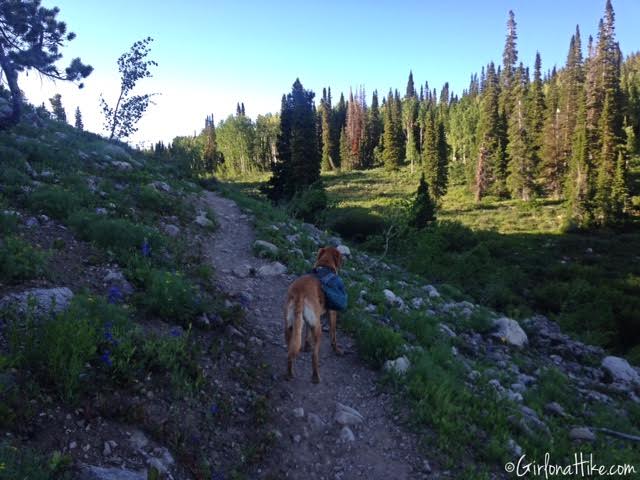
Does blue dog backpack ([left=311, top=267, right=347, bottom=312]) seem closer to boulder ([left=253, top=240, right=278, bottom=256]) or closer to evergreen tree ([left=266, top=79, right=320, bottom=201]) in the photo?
boulder ([left=253, top=240, right=278, bottom=256])

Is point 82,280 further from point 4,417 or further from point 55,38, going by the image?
point 55,38

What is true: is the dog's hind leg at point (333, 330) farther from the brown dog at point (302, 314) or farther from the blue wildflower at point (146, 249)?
the blue wildflower at point (146, 249)

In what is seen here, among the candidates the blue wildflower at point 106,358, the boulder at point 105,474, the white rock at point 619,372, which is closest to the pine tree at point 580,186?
the white rock at point 619,372

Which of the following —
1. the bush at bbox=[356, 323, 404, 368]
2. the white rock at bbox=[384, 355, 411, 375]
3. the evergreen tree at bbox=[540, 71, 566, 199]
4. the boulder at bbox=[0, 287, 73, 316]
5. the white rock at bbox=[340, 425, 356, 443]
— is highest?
the evergreen tree at bbox=[540, 71, 566, 199]

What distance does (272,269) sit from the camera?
9727mm

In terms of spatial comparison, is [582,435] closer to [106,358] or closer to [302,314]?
[302,314]

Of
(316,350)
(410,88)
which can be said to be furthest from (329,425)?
(410,88)

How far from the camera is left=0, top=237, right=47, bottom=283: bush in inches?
201

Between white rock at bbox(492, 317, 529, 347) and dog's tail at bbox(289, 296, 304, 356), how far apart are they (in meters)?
6.50

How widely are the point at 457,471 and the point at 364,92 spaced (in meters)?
133

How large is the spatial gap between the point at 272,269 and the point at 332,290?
401 centimetres

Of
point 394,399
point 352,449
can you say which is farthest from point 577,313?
point 352,449

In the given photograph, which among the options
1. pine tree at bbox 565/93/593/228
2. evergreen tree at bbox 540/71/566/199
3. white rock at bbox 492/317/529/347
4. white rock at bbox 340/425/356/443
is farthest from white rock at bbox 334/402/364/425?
evergreen tree at bbox 540/71/566/199

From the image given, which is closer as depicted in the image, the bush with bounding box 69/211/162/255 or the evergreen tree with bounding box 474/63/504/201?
the bush with bounding box 69/211/162/255
